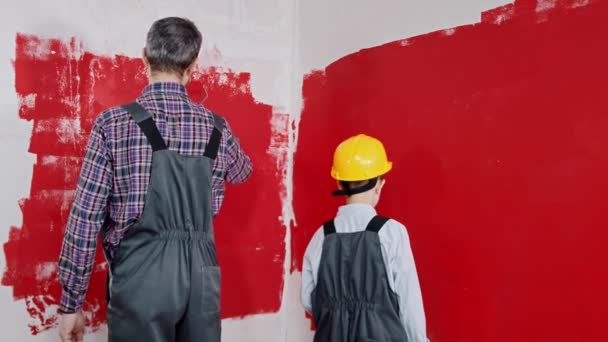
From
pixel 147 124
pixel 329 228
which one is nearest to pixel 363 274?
pixel 329 228

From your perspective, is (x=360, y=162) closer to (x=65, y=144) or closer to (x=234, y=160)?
(x=234, y=160)

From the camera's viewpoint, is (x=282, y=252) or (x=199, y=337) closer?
(x=199, y=337)

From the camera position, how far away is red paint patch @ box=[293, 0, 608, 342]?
4.50 ft

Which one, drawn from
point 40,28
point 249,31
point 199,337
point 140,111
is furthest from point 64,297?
point 249,31

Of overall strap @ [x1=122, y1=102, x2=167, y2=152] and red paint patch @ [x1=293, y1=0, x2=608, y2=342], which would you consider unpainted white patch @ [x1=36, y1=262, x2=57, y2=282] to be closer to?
overall strap @ [x1=122, y1=102, x2=167, y2=152]

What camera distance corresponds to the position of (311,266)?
5.21 ft

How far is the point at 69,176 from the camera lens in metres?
1.83

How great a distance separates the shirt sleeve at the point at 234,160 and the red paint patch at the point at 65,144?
20.6 inches

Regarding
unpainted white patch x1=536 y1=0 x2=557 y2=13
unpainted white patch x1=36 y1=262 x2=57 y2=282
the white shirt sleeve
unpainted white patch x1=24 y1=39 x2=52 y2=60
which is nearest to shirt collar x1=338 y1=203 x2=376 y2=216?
the white shirt sleeve

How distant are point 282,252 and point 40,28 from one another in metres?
1.25

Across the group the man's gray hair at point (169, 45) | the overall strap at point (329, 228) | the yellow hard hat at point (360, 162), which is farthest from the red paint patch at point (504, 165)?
the man's gray hair at point (169, 45)

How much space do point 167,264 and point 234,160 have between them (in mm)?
411

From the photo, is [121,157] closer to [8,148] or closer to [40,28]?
[8,148]

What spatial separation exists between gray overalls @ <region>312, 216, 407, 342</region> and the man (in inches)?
11.6
